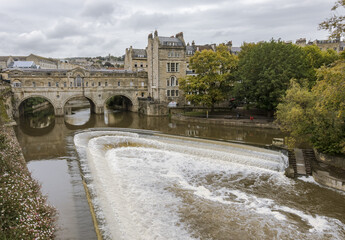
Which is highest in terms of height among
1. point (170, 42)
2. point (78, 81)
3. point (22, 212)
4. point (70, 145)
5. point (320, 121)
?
point (170, 42)

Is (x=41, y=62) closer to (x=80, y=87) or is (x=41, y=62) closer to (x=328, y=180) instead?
(x=80, y=87)

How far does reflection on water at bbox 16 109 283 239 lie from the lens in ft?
38.4

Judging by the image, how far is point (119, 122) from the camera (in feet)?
133

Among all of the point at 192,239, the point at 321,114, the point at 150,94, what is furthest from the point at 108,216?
the point at 150,94

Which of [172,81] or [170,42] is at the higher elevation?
[170,42]

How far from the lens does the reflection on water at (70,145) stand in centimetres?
1171

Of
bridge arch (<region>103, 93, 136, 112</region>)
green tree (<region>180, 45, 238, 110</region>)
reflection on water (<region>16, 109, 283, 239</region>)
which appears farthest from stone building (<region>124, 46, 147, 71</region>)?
green tree (<region>180, 45, 238, 110</region>)

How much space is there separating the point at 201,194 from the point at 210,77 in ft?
88.3

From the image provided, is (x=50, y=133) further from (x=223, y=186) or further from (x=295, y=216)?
(x=295, y=216)

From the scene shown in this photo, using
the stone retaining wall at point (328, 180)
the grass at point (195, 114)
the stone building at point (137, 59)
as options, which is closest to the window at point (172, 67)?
the grass at point (195, 114)

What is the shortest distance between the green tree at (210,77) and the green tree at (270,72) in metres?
4.02

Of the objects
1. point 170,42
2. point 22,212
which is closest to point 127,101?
point 170,42

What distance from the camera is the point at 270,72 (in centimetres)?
3212

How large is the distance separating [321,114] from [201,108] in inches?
1094
